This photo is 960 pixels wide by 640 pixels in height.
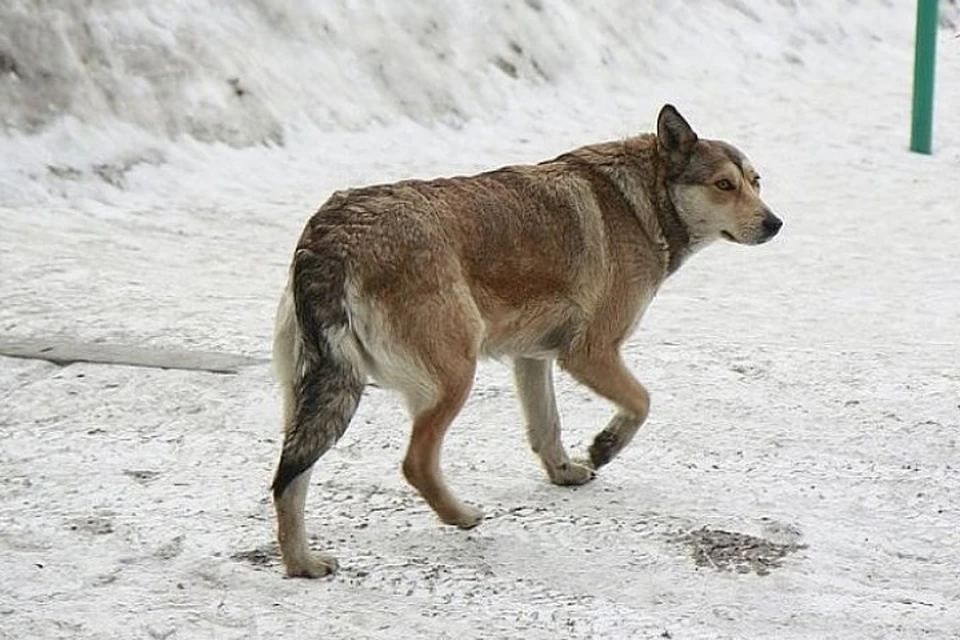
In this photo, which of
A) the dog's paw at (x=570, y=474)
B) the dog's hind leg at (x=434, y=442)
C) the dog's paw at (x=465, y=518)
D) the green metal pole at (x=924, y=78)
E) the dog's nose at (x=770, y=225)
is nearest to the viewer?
the dog's hind leg at (x=434, y=442)

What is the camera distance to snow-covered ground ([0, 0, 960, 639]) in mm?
4895

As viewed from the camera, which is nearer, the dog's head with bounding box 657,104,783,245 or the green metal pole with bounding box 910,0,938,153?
the dog's head with bounding box 657,104,783,245

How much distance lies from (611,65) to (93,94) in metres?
5.38

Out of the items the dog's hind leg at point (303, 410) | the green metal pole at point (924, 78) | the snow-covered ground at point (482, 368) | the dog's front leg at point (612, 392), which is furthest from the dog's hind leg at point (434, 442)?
the green metal pole at point (924, 78)

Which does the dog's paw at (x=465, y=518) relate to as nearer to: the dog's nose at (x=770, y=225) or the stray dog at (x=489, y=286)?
the stray dog at (x=489, y=286)

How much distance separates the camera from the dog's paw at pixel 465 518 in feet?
17.5

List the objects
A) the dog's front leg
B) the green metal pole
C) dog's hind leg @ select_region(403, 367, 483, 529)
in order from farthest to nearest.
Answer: the green metal pole → the dog's front leg → dog's hind leg @ select_region(403, 367, 483, 529)

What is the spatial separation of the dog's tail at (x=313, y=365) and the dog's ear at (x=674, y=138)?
1.71m

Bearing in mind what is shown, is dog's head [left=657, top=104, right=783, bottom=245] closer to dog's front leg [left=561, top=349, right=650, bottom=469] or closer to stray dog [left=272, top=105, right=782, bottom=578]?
stray dog [left=272, top=105, right=782, bottom=578]

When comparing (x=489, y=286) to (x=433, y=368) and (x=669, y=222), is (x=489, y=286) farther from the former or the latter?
(x=669, y=222)

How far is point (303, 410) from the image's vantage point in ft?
15.5

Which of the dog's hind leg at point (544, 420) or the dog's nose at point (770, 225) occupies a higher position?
the dog's nose at point (770, 225)

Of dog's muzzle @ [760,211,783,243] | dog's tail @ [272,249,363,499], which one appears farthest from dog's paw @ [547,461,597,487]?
dog's tail @ [272,249,363,499]

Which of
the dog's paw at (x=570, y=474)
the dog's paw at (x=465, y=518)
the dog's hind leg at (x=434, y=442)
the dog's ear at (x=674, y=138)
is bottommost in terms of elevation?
the dog's paw at (x=570, y=474)
